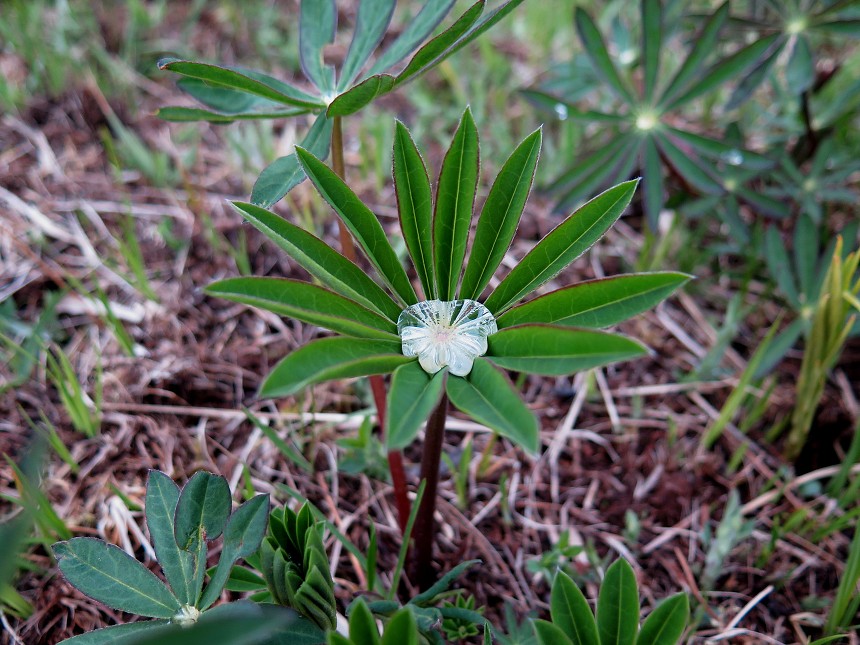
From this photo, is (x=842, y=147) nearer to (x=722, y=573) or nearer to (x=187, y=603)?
(x=722, y=573)

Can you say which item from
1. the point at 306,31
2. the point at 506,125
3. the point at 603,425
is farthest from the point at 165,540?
the point at 506,125

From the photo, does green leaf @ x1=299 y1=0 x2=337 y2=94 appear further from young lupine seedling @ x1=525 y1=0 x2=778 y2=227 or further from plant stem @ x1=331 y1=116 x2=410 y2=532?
young lupine seedling @ x1=525 y1=0 x2=778 y2=227

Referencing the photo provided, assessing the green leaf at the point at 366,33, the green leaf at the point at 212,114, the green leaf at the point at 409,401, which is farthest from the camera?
the green leaf at the point at 366,33

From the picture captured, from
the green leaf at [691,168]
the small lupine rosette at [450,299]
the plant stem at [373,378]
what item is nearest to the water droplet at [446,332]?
the small lupine rosette at [450,299]

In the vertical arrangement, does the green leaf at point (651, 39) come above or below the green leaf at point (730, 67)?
above

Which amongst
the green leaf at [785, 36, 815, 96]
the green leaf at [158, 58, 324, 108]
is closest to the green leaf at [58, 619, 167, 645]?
the green leaf at [158, 58, 324, 108]

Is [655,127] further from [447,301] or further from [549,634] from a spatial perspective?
[549,634]

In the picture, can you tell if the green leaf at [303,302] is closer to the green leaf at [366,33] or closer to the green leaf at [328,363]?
the green leaf at [328,363]

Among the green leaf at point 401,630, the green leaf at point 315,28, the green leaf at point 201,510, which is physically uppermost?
the green leaf at point 315,28
